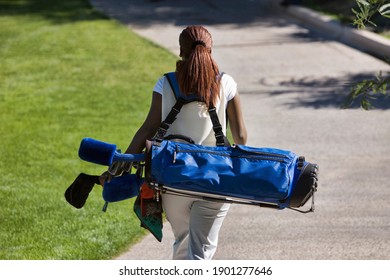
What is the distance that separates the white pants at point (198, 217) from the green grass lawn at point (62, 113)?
1.98 metres

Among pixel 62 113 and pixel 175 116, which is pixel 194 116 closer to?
pixel 175 116

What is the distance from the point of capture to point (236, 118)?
201 inches

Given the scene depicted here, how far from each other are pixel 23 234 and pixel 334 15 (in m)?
12.1

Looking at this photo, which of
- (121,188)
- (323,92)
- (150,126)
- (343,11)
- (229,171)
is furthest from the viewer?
(343,11)

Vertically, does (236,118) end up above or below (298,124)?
above

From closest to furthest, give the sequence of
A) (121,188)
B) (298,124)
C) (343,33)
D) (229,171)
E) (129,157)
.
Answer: (229,171), (129,157), (121,188), (298,124), (343,33)

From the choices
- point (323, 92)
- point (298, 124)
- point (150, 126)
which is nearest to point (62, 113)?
point (298, 124)

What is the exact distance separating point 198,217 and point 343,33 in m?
12.1

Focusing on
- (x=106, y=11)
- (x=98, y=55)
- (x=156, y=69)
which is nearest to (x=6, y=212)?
(x=156, y=69)

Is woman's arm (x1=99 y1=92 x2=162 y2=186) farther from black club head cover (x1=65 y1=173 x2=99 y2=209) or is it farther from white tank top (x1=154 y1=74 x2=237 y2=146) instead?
black club head cover (x1=65 y1=173 x2=99 y2=209)

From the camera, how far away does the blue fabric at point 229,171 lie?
4.51 metres

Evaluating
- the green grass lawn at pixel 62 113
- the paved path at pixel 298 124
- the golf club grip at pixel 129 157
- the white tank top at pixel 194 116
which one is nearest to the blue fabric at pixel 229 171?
the golf club grip at pixel 129 157

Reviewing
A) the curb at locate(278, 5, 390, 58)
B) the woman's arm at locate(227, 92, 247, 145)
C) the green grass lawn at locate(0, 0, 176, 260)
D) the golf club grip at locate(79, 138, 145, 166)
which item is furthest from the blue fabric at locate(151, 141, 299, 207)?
the curb at locate(278, 5, 390, 58)

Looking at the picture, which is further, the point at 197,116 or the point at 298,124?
the point at 298,124
